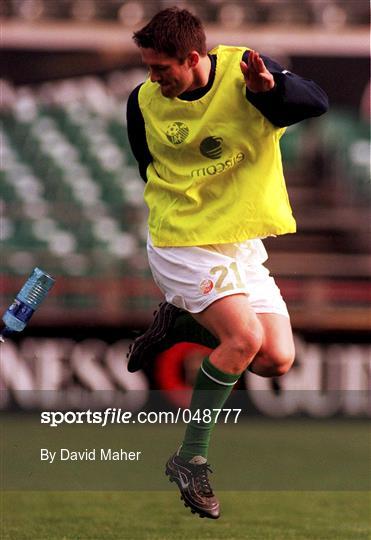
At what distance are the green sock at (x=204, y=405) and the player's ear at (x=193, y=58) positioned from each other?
4.05 ft

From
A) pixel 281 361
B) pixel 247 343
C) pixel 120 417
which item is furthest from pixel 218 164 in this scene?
pixel 120 417

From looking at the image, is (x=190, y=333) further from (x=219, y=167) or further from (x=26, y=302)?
(x=219, y=167)

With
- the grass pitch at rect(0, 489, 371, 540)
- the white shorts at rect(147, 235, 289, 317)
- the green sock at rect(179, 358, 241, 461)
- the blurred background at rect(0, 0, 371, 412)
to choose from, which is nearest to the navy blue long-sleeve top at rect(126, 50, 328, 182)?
the white shorts at rect(147, 235, 289, 317)

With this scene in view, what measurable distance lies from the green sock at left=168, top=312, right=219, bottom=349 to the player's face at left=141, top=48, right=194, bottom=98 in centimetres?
120

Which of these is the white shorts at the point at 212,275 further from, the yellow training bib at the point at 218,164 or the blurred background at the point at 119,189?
the blurred background at the point at 119,189

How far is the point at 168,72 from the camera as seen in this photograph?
5.31 metres

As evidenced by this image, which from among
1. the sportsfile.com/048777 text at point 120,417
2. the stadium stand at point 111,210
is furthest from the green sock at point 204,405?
the stadium stand at point 111,210

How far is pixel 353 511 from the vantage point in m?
7.72

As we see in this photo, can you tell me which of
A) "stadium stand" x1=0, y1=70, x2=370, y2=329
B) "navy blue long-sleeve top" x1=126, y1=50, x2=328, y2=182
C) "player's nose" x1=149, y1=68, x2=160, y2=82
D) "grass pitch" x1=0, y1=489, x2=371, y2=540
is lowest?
"stadium stand" x1=0, y1=70, x2=370, y2=329

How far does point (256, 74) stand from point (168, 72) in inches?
14.3

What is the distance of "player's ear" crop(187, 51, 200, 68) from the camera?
532 centimetres

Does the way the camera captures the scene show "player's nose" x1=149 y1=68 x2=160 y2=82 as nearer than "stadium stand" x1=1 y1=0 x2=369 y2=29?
Yes

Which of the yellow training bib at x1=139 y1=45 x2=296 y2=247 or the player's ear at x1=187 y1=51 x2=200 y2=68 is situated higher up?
the player's ear at x1=187 y1=51 x2=200 y2=68

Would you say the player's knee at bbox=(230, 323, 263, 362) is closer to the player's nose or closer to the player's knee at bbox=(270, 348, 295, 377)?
the player's knee at bbox=(270, 348, 295, 377)
